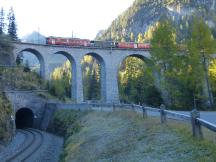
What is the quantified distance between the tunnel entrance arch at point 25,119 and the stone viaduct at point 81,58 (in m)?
8.33

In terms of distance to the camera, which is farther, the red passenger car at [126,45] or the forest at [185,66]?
the red passenger car at [126,45]

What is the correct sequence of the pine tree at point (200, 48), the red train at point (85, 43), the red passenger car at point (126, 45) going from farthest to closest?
the red passenger car at point (126, 45), the red train at point (85, 43), the pine tree at point (200, 48)

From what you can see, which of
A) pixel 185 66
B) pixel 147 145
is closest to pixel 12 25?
pixel 185 66

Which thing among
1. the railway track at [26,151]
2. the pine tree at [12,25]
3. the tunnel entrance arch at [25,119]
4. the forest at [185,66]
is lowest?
the railway track at [26,151]

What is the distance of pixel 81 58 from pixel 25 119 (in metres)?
15.1

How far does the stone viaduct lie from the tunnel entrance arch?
833 cm

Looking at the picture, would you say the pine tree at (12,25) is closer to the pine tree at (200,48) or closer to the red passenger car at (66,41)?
the red passenger car at (66,41)

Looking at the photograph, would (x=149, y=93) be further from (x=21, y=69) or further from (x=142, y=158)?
(x=142, y=158)

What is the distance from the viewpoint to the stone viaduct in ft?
186

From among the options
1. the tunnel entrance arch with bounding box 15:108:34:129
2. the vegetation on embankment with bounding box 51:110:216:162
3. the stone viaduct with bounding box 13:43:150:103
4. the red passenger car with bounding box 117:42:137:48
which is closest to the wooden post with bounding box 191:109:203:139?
the vegetation on embankment with bounding box 51:110:216:162

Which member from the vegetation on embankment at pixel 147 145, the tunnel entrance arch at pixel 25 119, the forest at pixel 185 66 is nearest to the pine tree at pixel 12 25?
the tunnel entrance arch at pixel 25 119

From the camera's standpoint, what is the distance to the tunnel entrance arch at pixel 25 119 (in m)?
49.6

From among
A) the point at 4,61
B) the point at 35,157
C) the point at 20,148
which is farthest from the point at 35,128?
the point at 35,157

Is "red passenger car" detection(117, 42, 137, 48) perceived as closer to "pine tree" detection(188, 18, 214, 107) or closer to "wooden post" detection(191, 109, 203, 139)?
"pine tree" detection(188, 18, 214, 107)
